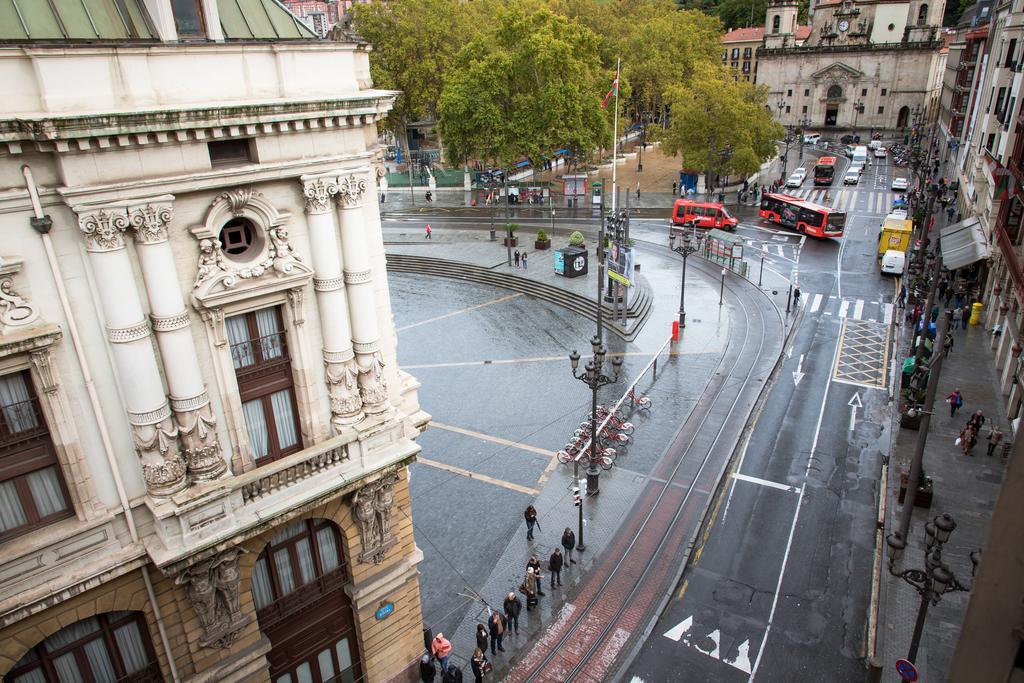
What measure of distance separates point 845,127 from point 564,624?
116 meters

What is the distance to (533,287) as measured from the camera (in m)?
47.9

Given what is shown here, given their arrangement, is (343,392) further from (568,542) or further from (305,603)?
(568,542)

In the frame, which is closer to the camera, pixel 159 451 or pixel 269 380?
pixel 159 451

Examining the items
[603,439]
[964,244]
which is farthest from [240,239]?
[964,244]

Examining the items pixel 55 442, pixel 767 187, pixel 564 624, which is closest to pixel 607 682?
pixel 564 624

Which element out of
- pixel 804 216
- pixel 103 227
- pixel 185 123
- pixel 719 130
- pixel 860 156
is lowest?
pixel 804 216

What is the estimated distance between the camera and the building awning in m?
40.1

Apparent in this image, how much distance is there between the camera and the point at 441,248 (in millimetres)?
57500

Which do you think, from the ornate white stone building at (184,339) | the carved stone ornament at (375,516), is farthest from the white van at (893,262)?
the carved stone ornament at (375,516)

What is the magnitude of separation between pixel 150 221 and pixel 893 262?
158ft

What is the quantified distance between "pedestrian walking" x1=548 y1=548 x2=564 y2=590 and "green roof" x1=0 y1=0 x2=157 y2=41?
16.9m

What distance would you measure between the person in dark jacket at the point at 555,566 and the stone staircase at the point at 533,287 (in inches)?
768

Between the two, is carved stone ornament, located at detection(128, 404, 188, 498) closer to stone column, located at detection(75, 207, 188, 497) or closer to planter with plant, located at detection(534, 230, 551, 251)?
stone column, located at detection(75, 207, 188, 497)

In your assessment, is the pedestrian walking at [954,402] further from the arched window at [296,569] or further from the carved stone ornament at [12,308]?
the carved stone ornament at [12,308]
